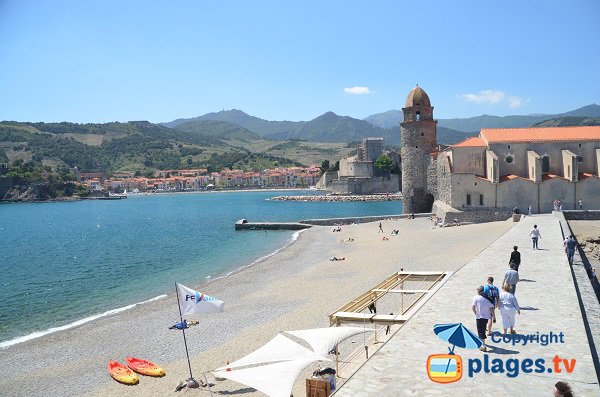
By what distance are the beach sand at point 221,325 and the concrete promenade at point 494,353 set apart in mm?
3116

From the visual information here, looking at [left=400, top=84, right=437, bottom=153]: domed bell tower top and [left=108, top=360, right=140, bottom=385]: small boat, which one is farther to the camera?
[left=400, top=84, right=437, bottom=153]: domed bell tower top

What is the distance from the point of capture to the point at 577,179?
108 ft

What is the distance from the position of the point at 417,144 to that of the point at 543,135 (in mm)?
9937

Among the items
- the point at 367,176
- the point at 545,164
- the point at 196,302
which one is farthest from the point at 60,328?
the point at 367,176

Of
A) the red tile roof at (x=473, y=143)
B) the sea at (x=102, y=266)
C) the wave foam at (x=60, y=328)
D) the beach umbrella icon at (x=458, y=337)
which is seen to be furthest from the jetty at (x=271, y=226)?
the beach umbrella icon at (x=458, y=337)

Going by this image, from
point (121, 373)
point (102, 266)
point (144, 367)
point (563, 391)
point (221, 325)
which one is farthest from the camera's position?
point (102, 266)

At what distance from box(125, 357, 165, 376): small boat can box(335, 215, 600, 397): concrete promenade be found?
6.26 metres

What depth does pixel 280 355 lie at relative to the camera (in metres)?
8.55

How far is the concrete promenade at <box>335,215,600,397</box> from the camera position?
6.43 meters

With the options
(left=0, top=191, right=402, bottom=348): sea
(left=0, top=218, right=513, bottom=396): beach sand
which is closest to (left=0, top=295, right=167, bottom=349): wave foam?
(left=0, top=191, right=402, bottom=348): sea

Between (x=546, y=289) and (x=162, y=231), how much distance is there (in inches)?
1742

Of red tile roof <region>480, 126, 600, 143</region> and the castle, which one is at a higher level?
red tile roof <region>480, 126, 600, 143</region>

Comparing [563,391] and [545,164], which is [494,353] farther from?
[545,164]

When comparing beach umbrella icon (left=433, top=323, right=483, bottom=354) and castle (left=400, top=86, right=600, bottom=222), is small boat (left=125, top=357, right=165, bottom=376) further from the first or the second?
castle (left=400, top=86, right=600, bottom=222)
